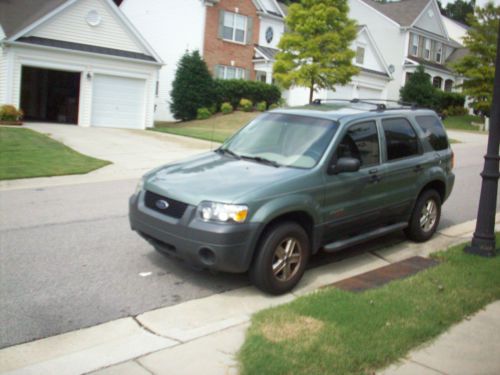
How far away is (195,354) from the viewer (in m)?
4.32

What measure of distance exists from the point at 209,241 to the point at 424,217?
3.86 m

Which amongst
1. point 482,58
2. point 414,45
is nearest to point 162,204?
point 482,58

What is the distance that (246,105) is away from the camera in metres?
29.9

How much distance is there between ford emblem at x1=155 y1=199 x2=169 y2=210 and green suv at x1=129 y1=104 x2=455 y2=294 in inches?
0.4

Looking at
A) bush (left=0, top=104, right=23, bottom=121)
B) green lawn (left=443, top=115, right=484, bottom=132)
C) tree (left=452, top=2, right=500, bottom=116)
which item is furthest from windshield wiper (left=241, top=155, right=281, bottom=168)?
tree (left=452, top=2, right=500, bottom=116)

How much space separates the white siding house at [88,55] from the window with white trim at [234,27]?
28.3 feet

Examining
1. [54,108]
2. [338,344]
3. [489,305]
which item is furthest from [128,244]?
[54,108]

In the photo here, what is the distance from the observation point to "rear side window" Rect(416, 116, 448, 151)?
7940 millimetres

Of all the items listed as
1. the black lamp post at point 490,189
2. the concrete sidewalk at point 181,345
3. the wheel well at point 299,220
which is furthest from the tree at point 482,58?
the concrete sidewalk at point 181,345

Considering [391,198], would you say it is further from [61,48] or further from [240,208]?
[61,48]

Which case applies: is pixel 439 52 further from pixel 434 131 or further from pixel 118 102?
pixel 434 131

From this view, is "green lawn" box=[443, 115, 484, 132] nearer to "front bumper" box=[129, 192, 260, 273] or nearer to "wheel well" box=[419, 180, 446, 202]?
"wheel well" box=[419, 180, 446, 202]

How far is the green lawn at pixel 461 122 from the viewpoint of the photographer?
114 feet

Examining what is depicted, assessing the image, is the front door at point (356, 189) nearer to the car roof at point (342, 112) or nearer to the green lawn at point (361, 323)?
the car roof at point (342, 112)
